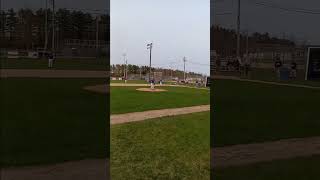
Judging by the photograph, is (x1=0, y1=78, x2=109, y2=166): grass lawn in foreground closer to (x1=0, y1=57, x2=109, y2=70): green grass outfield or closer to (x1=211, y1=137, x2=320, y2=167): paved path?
(x1=0, y1=57, x2=109, y2=70): green grass outfield

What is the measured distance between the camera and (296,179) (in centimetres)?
519

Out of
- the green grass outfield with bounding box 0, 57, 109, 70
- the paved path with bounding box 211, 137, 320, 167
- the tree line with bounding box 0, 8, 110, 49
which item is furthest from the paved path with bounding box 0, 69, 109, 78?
the paved path with bounding box 211, 137, 320, 167

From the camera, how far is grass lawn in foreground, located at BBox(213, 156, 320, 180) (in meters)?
5.36

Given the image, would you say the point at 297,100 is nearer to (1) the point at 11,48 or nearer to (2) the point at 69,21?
(2) the point at 69,21

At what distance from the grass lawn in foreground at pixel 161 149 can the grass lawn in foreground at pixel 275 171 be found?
399mm

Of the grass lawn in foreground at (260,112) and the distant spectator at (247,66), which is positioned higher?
the distant spectator at (247,66)

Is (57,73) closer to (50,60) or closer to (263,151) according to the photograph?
(50,60)

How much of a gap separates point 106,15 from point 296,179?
2603mm

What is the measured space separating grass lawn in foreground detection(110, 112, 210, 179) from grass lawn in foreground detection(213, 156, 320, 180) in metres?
0.40

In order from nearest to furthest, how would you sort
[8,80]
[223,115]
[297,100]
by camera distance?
[8,80], [223,115], [297,100]

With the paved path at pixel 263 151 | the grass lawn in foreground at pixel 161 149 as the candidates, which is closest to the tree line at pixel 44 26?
the grass lawn in foreground at pixel 161 149

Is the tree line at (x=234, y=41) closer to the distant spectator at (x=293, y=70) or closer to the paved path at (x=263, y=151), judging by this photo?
the distant spectator at (x=293, y=70)

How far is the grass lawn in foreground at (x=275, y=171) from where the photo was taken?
5355 millimetres

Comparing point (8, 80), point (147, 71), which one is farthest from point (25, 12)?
point (147, 71)
